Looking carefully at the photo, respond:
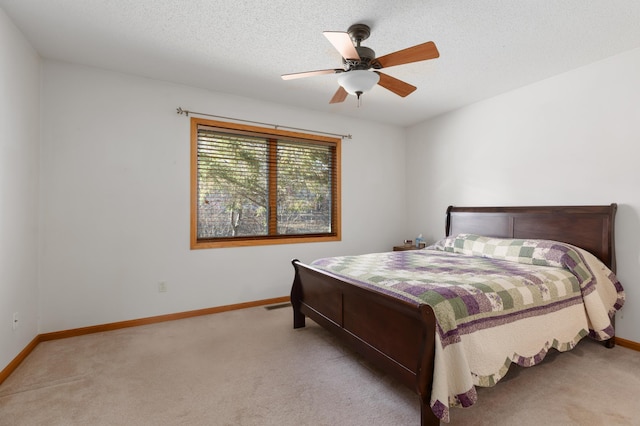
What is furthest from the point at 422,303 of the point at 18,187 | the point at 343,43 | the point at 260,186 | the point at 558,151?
the point at 18,187

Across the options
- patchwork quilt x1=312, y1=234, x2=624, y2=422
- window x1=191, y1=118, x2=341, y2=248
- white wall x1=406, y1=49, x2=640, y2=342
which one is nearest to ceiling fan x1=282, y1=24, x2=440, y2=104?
patchwork quilt x1=312, y1=234, x2=624, y2=422

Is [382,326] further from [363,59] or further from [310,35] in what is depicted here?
[310,35]

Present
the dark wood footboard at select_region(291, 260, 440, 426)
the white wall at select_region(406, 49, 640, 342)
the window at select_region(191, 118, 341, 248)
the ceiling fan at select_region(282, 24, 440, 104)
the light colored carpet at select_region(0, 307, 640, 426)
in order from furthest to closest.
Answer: the window at select_region(191, 118, 341, 248) → the white wall at select_region(406, 49, 640, 342) → the ceiling fan at select_region(282, 24, 440, 104) → the light colored carpet at select_region(0, 307, 640, 426) → the dark wood footboard at select_region(291, 260, 440, 426)

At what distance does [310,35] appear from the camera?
2490 mm

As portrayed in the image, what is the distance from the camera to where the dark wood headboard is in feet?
9.05

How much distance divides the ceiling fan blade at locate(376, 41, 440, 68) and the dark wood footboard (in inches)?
61.1

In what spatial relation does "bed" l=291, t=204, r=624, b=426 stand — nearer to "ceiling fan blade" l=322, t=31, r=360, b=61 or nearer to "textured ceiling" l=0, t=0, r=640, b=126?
"textured ceiling" l=0, t=0, r=640, b=126

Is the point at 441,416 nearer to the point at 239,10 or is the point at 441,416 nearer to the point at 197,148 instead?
the point at 239,10

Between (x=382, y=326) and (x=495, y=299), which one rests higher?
(x=495, y=299)

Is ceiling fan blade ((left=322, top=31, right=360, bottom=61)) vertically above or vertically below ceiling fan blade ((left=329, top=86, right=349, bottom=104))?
above

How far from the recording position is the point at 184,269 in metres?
3.48

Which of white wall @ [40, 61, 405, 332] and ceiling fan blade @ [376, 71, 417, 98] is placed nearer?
ceiling fan blade @ [376, 71, 417, 98]

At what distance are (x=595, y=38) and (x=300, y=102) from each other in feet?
9.32

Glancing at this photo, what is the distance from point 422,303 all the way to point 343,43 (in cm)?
165
